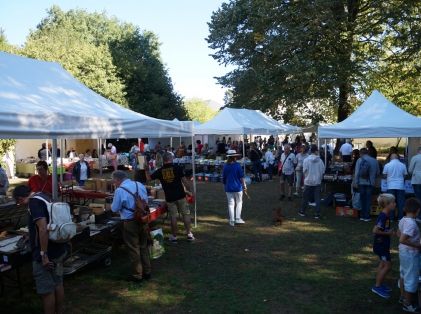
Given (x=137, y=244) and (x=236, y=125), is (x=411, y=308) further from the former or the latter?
(x=236, y=125)

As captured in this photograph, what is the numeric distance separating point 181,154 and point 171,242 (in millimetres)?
12265

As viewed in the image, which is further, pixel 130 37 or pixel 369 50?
pixel 130 37

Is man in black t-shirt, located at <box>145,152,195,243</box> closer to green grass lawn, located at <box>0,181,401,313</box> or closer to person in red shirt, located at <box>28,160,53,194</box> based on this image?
green grass lawn, located at <box>0,181,401,313</box>

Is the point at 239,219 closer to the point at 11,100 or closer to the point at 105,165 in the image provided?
the point at 11,100

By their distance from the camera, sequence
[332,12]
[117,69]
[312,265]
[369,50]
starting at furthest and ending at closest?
1. [117,69]
2. [369,50]
3. [332,12]
4. [312,265]

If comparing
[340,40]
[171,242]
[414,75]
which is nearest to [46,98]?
[171,242]

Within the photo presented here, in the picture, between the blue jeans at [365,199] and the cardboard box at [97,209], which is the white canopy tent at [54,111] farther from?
the blue jeans at [365,199]

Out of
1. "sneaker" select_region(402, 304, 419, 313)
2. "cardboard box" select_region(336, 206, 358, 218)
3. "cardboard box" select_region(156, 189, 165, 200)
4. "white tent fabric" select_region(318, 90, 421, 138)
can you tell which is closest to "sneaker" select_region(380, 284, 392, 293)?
"sneaker" select_region(402, 304, 419, 313)

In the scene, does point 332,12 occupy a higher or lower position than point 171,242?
higher

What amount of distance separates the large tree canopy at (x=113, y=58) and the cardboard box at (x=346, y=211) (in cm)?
2052

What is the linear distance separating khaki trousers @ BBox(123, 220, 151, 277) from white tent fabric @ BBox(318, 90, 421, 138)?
6600 mm

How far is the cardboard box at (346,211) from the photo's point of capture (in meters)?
10.2

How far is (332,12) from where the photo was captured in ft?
64.1

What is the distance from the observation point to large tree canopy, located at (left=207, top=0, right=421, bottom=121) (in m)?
19.5
